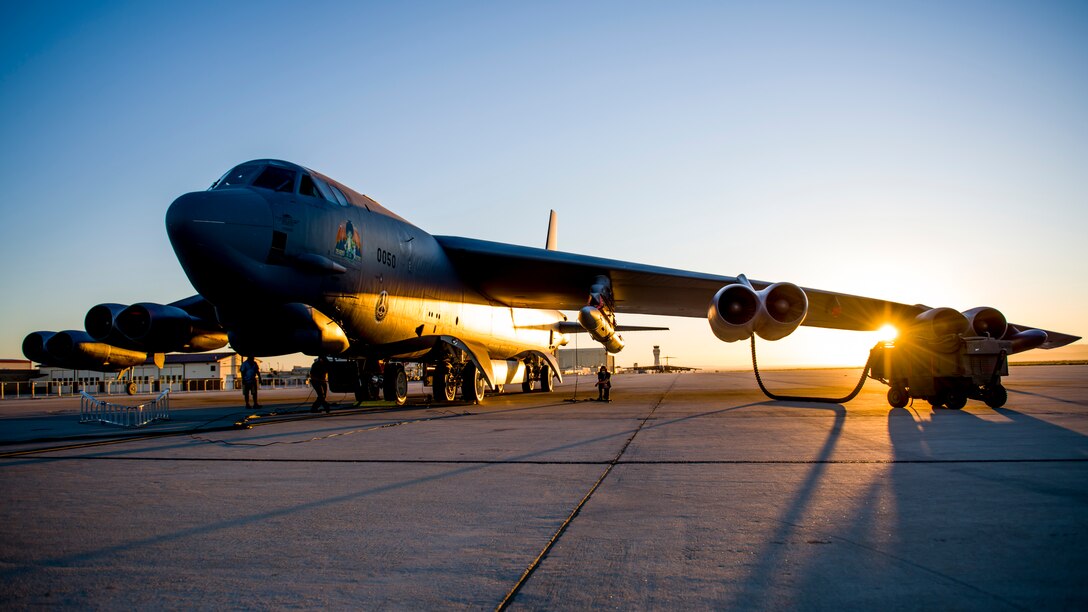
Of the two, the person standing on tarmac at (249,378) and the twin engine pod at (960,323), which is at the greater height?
the twin engine pod at (960,323)

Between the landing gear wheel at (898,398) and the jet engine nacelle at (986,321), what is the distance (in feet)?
6.45

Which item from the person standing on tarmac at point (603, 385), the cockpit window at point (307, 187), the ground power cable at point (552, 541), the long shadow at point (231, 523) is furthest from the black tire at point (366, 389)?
the ground power cable at point (552, 541)

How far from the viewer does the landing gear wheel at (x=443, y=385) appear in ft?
46.5

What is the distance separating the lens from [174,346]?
1495cm

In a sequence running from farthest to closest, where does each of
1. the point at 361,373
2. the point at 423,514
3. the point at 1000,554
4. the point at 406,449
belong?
the point at 361,373
the point at 406,449
the point at 423,514
the point at 1000,554

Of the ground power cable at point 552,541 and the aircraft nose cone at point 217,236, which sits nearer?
the ground power cable at point 552,541

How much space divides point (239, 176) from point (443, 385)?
628cm

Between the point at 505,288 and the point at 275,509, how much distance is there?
12419 millimetres

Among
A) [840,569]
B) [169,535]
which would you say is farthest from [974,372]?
[169,535]

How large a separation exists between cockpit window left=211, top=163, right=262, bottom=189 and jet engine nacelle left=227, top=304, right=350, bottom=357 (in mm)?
1913

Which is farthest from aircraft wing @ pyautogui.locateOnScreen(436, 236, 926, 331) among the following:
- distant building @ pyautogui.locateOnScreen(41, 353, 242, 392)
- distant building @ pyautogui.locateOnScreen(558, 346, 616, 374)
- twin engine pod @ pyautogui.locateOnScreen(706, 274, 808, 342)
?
distant building @ pyautogui.locateOnScreen(558, 346, 616, 374)

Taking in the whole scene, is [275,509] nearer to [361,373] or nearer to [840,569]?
[840,569]

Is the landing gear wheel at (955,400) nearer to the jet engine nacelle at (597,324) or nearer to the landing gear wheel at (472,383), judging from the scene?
the jet engine nacelle at (597,324)

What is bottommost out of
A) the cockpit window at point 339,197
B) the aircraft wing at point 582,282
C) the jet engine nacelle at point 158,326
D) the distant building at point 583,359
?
the distant building at point 583,359
